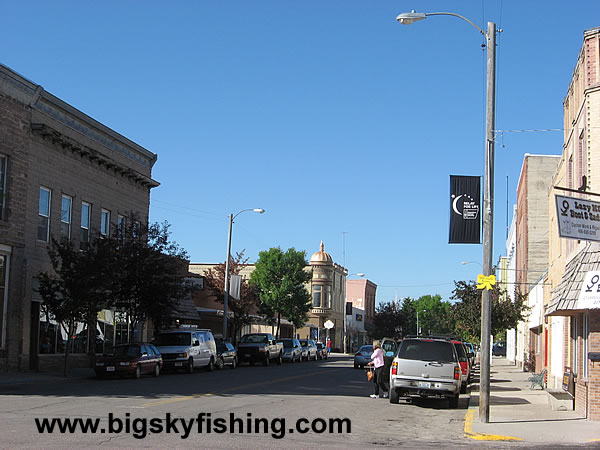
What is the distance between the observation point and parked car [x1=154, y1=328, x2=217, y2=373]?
1318 inches

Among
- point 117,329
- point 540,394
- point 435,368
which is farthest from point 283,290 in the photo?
point 435,368

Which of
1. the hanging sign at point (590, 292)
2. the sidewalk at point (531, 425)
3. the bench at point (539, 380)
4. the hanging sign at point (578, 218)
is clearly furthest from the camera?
the bench at point (539, 380)

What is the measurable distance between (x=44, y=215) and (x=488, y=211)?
21717mm

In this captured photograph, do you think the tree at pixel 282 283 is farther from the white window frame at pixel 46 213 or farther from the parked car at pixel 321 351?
the white window frame at pixel 46 213

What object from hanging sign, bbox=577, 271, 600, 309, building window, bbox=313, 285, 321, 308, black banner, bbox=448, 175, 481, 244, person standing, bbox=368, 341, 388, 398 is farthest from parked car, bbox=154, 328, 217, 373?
building window, bbox=313, 285, 321, 308

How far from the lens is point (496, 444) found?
13789mm

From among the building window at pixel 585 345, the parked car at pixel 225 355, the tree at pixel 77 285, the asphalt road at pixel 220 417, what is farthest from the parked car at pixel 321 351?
the building window at pixel 585 345

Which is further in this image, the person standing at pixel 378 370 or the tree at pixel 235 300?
the tree at pixel 235 300

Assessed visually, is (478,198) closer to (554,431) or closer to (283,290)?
(554,431)

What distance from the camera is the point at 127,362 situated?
28.5 metres

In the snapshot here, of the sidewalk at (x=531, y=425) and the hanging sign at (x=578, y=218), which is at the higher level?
the hanging sign at (x=578, y=218)

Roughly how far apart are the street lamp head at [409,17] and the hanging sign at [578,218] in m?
4.95

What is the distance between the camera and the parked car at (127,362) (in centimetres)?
2838

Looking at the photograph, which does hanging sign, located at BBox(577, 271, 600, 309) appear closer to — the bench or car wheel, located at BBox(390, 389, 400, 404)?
car wheel, located at BBox(390, 389, 400, 404)
